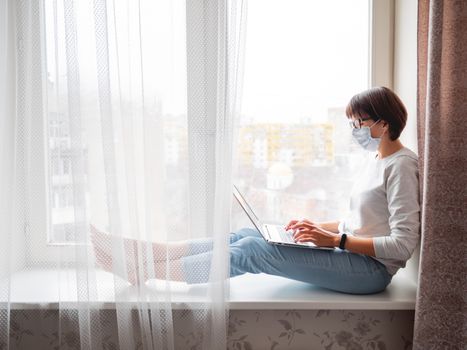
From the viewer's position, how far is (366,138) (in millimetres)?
1509

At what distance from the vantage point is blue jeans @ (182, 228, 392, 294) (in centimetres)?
142

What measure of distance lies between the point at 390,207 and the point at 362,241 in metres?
0.13

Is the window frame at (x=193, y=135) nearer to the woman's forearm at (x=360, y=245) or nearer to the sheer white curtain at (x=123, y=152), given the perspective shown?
the sheer white curtain at (x=123, y=152)

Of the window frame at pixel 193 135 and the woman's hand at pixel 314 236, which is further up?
the window frame at pixel 193 135

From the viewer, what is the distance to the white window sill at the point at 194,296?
1.40m

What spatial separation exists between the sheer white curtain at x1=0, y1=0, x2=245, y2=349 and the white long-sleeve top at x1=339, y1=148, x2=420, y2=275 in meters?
0.45

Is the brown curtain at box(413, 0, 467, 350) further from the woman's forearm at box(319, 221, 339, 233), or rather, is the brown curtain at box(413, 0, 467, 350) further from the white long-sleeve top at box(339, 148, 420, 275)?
the woman's forearm at box(319, 221, 339, 233)

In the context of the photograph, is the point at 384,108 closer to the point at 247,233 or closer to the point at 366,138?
the point at 366,138

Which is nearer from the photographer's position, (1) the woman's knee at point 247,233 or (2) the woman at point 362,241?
(2) the woman at point 362,241

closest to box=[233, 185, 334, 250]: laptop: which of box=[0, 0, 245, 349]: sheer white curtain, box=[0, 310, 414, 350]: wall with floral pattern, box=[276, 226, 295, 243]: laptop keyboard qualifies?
box=[276, 226, 295, 243]: laptop keyboard

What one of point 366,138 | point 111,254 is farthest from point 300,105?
point 111,254

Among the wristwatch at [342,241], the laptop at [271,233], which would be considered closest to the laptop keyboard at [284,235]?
the laptop at [271,233]

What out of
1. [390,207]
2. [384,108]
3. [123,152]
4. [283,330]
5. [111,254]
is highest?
[384,108]

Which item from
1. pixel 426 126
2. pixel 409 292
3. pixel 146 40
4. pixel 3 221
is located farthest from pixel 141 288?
pixel 426 126
